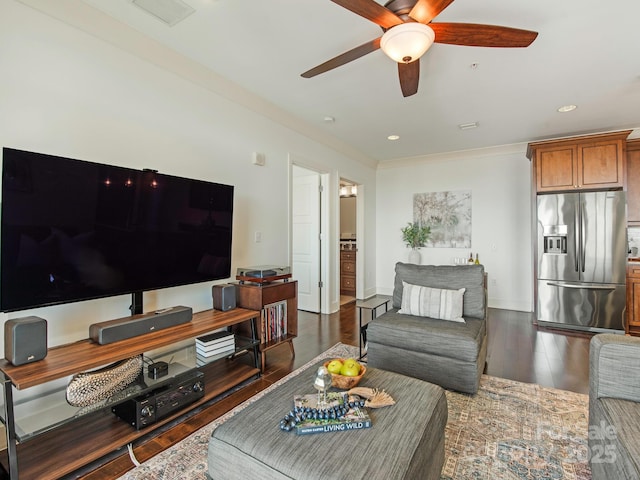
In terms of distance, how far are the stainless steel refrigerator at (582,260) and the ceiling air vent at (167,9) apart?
4491 millimetres

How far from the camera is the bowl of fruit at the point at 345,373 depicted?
5.04 ft

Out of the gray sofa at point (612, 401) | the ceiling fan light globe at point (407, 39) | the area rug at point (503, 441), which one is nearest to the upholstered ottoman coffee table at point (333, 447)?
the area rug at point (503, 441)

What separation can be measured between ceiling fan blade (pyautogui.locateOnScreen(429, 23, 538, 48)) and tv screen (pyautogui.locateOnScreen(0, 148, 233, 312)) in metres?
1.91

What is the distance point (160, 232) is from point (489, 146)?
5.04 m

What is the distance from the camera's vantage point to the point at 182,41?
2379mm

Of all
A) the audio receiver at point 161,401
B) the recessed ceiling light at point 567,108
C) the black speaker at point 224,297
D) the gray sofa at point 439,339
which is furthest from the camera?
the recessed ceiling light at point 567,108

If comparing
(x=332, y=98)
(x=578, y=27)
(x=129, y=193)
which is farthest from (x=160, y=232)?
(x=578, y=27)

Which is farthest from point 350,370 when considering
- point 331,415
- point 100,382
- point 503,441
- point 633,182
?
point 633,182

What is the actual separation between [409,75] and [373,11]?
67 centimetres

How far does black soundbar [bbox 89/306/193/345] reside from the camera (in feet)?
6.11

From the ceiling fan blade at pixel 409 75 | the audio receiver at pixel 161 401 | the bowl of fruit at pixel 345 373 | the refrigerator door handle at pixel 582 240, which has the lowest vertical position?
the audio receiver at pixel 161 401

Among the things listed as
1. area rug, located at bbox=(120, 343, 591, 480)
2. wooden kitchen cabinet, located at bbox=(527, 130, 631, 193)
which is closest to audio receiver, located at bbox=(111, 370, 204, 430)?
area rug, located at bbox=(120, 343, 591, 480)

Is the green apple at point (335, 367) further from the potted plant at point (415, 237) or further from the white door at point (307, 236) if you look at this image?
the potted plant at point (415, 237)

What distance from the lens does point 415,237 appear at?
18.8 feet
